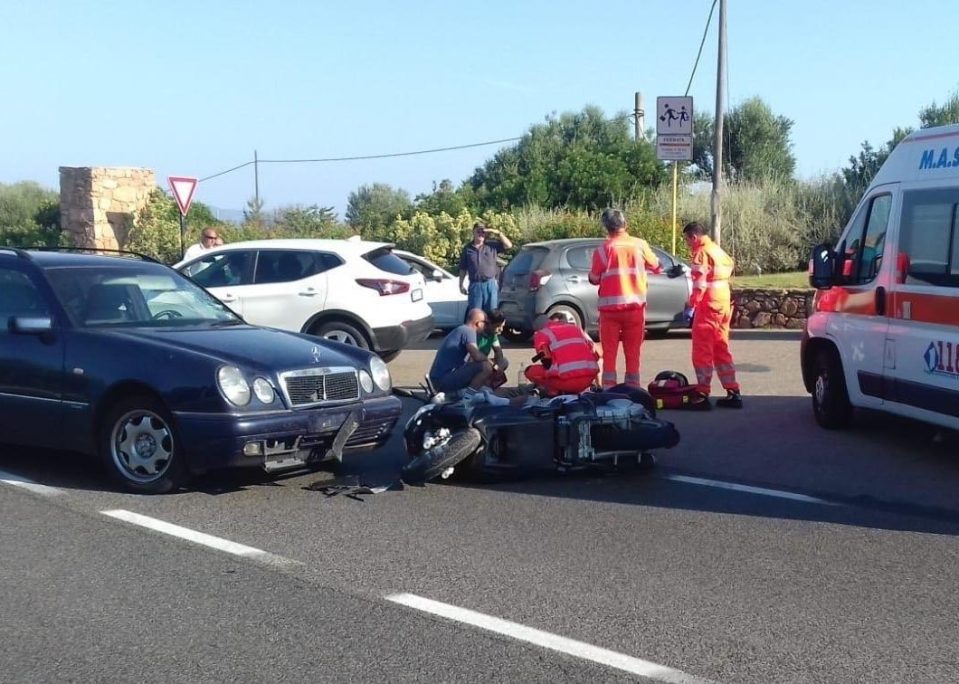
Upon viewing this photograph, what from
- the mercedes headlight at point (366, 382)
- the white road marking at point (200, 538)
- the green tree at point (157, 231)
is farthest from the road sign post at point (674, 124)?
the green tree at point (157, 231)

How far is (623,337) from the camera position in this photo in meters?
10.9

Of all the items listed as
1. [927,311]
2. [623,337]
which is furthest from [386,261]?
[927,311]

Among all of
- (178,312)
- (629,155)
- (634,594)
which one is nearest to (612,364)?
(178,312)

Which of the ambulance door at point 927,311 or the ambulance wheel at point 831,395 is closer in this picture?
the ambulance door at point 927,311

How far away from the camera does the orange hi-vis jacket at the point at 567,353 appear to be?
9648 millimetres

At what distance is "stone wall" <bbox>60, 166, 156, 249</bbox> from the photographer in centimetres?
3014

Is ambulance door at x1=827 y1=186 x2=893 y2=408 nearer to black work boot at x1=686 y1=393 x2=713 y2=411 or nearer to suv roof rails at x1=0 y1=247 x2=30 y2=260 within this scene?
black work boot at x1=686 y1=393 x2=713 y2=411

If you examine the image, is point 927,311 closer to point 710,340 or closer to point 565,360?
point 710,340

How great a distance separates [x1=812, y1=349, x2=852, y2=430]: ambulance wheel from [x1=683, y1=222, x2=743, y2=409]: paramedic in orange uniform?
1.06m

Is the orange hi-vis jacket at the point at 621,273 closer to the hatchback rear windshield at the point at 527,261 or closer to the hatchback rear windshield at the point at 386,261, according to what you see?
the hatchback rear windshield at the point at 386,261

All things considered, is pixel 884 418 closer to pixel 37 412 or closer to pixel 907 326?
pixel 907 326

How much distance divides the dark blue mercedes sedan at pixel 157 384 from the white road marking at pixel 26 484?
10.6 inches

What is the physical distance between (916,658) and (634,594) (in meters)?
1.29

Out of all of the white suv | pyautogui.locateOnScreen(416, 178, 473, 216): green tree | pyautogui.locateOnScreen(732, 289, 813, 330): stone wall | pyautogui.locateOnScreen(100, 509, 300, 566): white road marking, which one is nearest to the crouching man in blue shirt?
the white suv
